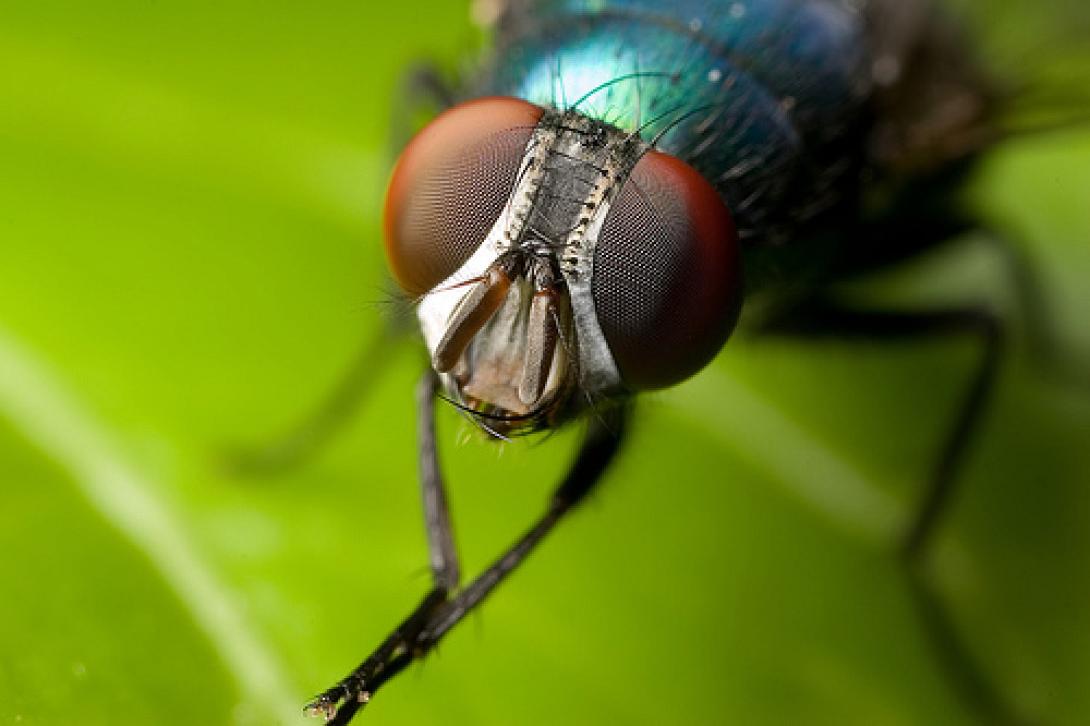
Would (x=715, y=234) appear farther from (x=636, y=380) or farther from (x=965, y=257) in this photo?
(x=965, y=257)

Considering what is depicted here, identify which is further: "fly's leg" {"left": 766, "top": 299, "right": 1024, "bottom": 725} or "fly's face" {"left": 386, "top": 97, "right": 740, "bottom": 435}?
"fly's leg" {"left": 766, "top": 299, "right": 1024, "bottom": 725}

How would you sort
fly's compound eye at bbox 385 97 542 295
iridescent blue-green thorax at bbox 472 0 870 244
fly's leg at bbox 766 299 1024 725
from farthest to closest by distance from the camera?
fly's leg at bbox 766 299 1024 725 < iridescent blue-green thorax at bbox 472 0 870 244 < fly's compound eye at bbox 385 97 542 295

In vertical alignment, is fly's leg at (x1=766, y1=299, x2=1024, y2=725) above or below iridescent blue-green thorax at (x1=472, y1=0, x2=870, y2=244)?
below

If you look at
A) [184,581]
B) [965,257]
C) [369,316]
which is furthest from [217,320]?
[965,257]

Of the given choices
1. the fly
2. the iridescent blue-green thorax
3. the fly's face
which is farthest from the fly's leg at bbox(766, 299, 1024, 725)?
the fly's face

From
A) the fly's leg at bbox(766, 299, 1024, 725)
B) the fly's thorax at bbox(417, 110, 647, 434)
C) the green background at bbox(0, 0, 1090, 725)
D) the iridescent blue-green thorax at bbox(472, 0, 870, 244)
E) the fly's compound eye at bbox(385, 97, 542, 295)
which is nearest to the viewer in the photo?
the fly's thorax at bbox(417, 110, 647, 434)

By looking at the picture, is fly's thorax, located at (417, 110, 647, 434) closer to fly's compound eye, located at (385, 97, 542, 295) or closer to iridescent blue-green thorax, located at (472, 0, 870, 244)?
fly's compound eye, located at (385, 97, 542, 295)

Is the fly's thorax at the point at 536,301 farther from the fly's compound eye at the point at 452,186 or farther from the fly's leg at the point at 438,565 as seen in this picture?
the fly's leg at the point at 438,565

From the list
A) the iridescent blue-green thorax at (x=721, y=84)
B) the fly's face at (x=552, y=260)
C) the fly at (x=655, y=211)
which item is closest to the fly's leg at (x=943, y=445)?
the fly at (x=655, y=211)

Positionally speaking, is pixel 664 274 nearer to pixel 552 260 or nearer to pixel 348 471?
pixel 552 260
